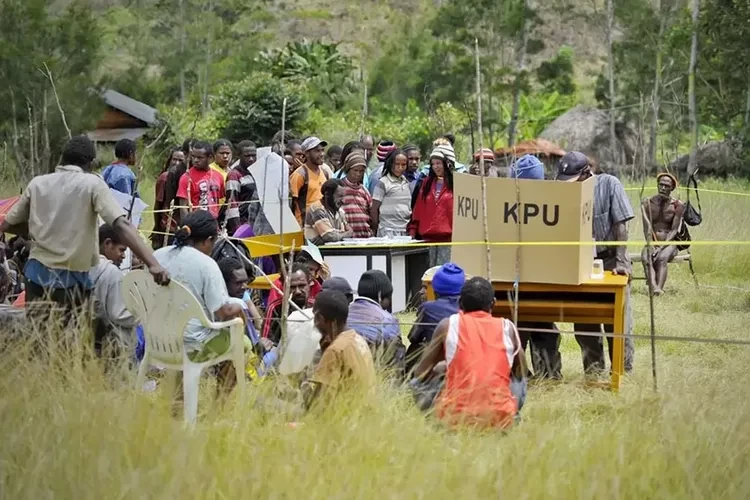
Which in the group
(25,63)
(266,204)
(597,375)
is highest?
(25,63)

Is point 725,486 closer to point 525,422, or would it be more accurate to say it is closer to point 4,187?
point 525,422

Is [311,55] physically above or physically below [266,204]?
above

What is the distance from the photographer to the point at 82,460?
5.39m

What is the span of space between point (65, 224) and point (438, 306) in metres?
2.17

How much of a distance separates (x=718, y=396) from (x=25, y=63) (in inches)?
781

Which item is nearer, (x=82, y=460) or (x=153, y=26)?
(x=82, y=460)

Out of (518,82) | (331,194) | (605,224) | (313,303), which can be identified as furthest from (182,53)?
(313,303)

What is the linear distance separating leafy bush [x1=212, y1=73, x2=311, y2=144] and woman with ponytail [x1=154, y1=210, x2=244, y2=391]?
86.0 feet

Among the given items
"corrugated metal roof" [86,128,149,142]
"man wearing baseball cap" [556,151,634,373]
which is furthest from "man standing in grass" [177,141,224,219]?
"corrugated metal roof" [86,128,149,142]

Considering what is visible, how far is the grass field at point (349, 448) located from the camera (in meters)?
5.30

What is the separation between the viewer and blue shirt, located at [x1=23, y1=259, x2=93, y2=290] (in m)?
7.41

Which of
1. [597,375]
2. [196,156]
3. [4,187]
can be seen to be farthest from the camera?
[4,187]

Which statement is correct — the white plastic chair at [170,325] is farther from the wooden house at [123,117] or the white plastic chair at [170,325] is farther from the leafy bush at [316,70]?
the leafy bush at [316,70]

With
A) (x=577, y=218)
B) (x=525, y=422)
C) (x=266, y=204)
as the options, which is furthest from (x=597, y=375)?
(x=266, y=204)
